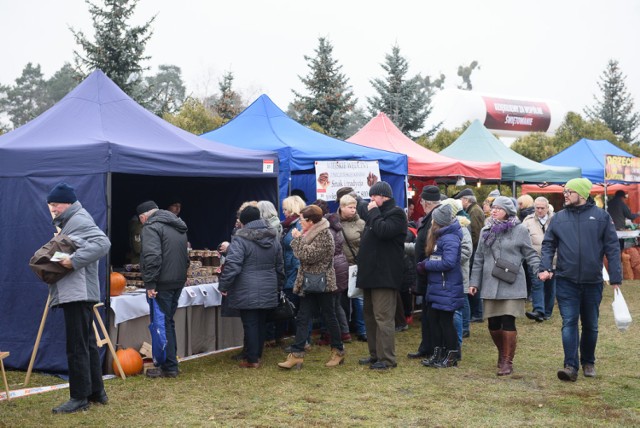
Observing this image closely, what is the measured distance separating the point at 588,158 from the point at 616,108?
2417 centimetres

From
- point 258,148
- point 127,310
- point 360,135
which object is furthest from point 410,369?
point 360,135

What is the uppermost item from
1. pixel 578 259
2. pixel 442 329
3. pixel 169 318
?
pixel 578 259

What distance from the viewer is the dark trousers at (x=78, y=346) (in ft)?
18.0

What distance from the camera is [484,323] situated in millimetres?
10305

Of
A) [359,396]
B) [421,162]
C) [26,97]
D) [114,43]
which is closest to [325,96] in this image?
[114,43]

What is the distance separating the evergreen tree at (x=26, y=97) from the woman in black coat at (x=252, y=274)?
142 feet

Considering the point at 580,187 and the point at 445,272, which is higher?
the point at 580,187

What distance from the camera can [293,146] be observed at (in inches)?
387

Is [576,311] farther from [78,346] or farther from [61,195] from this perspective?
[61,195]

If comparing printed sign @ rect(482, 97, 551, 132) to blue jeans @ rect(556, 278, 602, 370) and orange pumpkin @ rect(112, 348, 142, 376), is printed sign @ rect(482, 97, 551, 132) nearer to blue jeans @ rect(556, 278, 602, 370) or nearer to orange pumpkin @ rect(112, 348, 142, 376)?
blue jeans @ rect(556, 278, 602, 370)

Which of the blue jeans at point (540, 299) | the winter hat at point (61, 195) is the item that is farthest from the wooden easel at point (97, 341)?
the blue jeans at point (540, 299)

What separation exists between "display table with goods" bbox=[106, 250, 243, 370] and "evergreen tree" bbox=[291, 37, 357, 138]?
1835 cm

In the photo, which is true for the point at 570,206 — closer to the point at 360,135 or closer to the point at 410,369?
the point at 410,369

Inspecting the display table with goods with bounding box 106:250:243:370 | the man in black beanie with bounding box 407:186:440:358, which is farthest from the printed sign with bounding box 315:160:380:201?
the man in black beanie with bounding box 407:186:440:358
